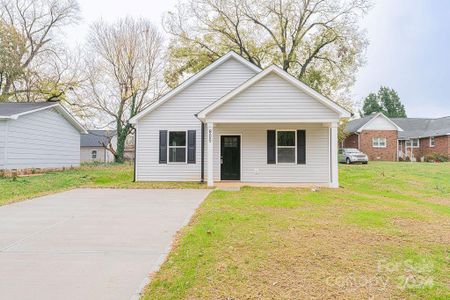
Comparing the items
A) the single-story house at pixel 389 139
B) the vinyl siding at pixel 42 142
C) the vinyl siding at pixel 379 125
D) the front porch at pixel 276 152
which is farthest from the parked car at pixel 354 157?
the vinyl siding at pixel 42 142

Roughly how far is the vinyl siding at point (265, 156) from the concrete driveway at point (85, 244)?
5.25m

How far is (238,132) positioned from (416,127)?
1324 inches

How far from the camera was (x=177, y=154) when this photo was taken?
15.8 metres

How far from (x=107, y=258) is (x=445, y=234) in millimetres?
5937

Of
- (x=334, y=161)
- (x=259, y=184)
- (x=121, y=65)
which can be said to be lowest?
(x=259, y=184)

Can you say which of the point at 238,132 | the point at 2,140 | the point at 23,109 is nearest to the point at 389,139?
the point at 238,132

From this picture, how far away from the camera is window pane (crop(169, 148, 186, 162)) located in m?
15.8

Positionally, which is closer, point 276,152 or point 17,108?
point 276,152

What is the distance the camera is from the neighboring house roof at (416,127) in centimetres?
3500

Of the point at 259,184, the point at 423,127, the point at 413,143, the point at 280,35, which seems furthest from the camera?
the point at 423,127

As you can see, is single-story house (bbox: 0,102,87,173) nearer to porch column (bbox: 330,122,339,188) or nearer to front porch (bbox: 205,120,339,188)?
front porch (bbox: 205,120,339,188)

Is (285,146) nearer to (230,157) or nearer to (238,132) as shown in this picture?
(238,132)

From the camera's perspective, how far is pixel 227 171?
15.5 meters

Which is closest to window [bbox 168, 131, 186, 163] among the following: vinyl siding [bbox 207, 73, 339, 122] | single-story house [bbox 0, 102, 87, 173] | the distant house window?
vinyl siding [bbox 207, 73, 339, 122]
